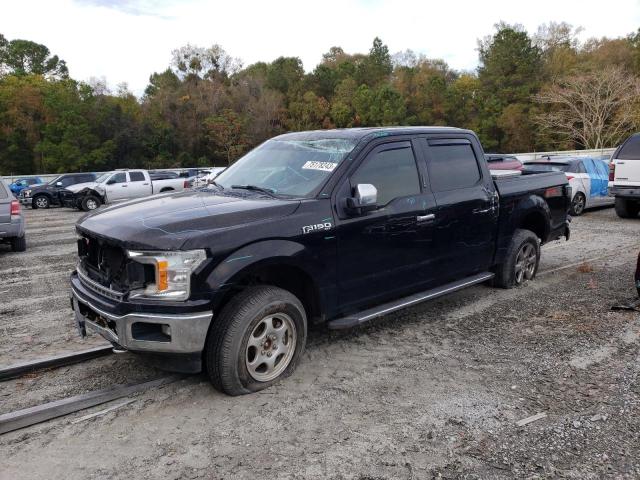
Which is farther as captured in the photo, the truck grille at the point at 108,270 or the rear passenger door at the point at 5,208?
the rear passenger door at the point at 5,208

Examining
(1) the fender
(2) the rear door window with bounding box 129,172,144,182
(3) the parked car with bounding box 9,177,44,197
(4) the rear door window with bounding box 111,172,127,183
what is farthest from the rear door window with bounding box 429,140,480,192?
(3) the parked car with bounding box 9,177,44,197

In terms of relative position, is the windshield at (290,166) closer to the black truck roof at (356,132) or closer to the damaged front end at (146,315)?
the black truck roof at (356,132)

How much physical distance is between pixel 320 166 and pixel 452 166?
1.69 m

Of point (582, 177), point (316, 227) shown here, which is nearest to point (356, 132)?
point (316, 227)

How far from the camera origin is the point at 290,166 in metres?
4.86

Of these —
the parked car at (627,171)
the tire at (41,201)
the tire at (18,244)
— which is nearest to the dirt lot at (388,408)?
the tire at (18,244)

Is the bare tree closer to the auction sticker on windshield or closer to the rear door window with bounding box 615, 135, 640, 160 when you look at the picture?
the rear door window with bounding box 615, 135, 640, 160

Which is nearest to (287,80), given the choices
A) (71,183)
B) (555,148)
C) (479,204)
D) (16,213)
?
(555,148)

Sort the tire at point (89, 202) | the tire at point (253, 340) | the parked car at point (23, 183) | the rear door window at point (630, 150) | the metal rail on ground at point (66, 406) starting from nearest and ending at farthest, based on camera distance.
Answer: the metal rail on ground at point (66, 406) → the tire at point (253, 340) → the rear door window at point (630, 150) → the tire at point (89, 202) → the parked car at point (23, 183)

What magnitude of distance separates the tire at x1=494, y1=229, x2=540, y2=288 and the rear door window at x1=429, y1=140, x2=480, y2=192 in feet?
3.84

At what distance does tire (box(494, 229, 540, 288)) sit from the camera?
6.46m

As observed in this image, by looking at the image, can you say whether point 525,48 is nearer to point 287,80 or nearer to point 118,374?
point 287,80

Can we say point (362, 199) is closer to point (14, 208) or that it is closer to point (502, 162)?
point (14, 208)

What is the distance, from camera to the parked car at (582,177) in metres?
14.0
